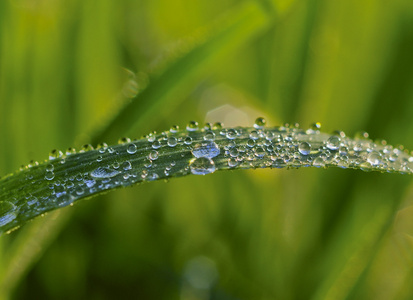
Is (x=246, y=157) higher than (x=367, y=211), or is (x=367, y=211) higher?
(x=367, y=211)

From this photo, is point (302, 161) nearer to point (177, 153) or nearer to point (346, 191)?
point (177, 153)

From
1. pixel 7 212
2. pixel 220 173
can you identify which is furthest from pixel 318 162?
pixel 220 173

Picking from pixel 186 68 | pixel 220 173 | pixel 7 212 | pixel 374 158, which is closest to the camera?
pixel 7 212

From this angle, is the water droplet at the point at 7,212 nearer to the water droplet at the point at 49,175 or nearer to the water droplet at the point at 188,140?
the water droplet at the point at 49,175

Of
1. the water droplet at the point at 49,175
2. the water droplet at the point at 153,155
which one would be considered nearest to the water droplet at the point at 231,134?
the water droplet at the point at 153,155

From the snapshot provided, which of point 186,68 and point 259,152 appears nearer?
point 259,152

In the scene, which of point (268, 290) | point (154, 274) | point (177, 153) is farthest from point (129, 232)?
point (177, 153)

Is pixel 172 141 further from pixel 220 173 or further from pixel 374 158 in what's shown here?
pixel 220 173
